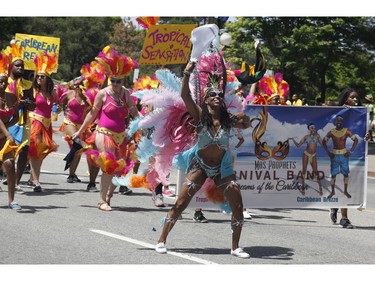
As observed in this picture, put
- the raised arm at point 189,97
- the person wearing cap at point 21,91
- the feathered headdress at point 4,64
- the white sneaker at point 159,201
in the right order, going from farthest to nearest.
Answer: the white sneaker at point 159,201 → the person wearing cap at point 21,91 → the feathered headdress at point 4,64 → the raised arm at point 189,97

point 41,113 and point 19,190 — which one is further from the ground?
point 41,113

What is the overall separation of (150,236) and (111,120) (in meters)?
2.48

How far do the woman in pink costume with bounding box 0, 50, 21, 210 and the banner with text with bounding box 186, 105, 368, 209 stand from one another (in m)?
2.83

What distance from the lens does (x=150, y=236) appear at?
28.8 feet

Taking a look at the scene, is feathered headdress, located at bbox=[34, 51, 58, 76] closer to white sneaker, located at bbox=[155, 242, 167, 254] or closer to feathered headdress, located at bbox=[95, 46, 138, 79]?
feathered headdress, located at bbox=[95, 46, 138, 79]

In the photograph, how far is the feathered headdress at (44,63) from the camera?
12.2 meters

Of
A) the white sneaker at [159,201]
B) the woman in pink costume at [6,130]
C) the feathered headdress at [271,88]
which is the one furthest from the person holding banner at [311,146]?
the woman in pink costume at [6,130]

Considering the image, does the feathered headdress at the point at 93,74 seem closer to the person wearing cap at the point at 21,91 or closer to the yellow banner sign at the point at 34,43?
the person wearing cap at the point at 21,91

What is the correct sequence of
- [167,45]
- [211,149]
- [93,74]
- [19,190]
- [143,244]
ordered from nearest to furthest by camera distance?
1. [211,149]
2. [143,244]
3. [93,74]
4. [19,190]
5. [167,45]

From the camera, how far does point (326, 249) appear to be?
8367mm

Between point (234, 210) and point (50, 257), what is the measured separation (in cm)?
180

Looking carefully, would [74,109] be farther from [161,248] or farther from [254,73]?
[161,248]

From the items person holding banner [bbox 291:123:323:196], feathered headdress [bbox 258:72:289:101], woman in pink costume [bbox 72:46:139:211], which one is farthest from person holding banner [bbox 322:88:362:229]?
woman in pink costume [bbox 72:46:139:211]

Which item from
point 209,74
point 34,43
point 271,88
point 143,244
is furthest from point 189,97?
point 34,43
